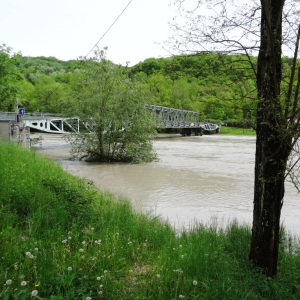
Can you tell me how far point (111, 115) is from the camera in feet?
66.6

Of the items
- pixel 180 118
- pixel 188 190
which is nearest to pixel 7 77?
pixel 188 190

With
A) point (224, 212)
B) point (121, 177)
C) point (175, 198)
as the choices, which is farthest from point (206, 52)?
point (121, 177)

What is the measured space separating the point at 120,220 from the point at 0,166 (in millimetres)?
3211

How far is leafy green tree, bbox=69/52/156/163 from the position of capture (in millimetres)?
20594

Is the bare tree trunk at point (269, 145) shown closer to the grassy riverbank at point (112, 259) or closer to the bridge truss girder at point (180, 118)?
the grassy riverbank at point (112, 259)

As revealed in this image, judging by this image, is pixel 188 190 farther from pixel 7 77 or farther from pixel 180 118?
pixel 180 118

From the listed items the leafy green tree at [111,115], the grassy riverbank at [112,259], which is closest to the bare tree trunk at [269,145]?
the grassy riverbank at [112,259]

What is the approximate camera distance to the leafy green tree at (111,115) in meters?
20.6

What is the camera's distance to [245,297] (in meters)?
3.33

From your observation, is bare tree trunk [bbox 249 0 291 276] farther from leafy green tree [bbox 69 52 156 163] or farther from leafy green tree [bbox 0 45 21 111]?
leafy green tree [bbox 0 45 21 111]

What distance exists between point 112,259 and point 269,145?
2.12m

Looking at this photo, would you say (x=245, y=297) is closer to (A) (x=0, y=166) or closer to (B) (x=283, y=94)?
(B) (x=283, y=94)

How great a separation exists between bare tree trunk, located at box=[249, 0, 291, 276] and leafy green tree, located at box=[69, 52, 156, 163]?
16.7 meters

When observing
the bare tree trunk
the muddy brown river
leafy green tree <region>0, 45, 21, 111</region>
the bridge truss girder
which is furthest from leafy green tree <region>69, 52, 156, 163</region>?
the bridge truss girder
